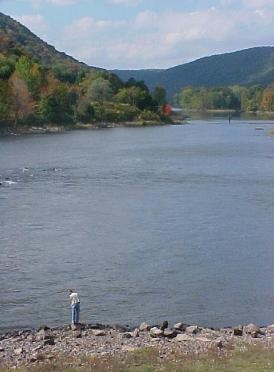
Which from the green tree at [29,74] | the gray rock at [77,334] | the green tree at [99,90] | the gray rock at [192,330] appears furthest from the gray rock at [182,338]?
the green tree at [99,90]

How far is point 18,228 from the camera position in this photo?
103ft

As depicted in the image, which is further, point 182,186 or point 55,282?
point 182,186

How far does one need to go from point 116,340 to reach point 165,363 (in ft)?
9.11

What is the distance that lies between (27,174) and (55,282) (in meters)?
28.5

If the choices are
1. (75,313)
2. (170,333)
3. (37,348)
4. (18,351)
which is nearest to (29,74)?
(75,313)

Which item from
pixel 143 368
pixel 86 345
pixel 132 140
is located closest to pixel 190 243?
pixel 86 345

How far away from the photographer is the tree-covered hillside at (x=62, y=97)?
100125 millimetres

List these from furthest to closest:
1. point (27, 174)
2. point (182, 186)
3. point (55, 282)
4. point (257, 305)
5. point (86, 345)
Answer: point (27, 174) → point (182, 186) → point (55, 282) → point (257, 305) → point (86, 345)

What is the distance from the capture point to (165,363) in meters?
15.0

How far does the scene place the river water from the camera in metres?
21.4

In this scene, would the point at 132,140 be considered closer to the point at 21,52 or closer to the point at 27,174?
the point at 27,174

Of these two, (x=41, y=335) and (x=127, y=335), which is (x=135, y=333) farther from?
(x=41, y=335)

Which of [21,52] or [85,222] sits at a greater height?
[21,52]

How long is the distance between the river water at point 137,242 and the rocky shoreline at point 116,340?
1369mm
